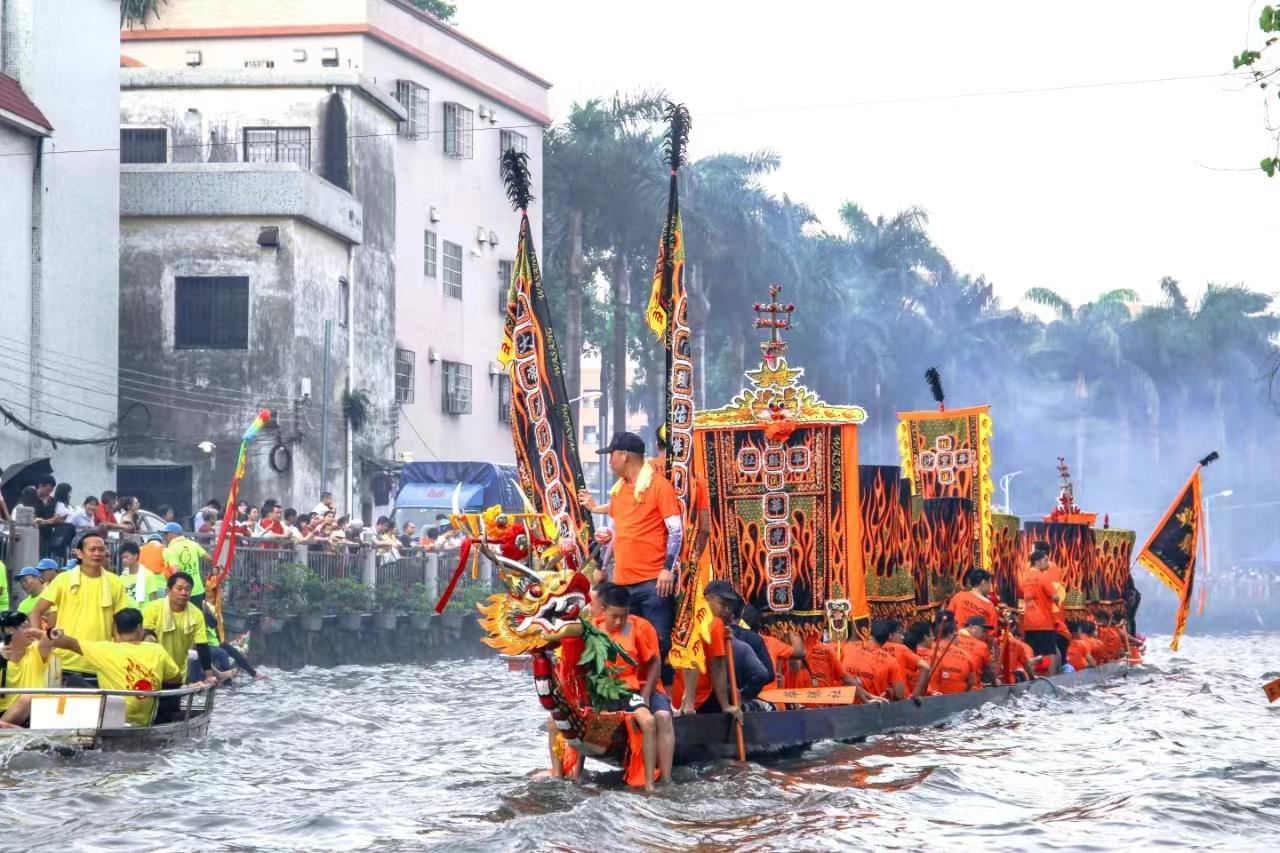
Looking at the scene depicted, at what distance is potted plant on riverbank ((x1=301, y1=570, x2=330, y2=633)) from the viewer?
2823 cm

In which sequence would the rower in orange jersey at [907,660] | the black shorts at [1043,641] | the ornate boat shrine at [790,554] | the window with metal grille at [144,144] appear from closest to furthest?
the ornate boat shrine at [790,554] → the rower in orange jersey at [907,660] → the black shorts at [1043,641] → the window with metal grille at [144,144]

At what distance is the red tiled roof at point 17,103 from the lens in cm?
2791

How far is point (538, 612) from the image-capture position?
1235cm

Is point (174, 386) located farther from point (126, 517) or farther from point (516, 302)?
point (516, 302)

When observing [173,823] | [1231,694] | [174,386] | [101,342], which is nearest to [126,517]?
[101,342]

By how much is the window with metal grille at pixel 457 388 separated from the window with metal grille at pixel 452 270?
169 cm

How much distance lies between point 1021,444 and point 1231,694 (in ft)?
167

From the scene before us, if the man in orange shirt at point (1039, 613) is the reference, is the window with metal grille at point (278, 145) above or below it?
above

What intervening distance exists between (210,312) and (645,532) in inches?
860

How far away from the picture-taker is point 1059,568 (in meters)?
26.6

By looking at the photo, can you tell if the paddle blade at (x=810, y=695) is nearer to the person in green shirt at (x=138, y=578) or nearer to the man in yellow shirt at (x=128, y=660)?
the man in yellow shirt at (x=128, y=660)

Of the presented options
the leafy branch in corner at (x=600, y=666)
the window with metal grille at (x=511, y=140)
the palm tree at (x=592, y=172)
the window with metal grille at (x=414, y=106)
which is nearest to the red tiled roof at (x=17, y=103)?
the window with metal grille at (x=414, y=106)

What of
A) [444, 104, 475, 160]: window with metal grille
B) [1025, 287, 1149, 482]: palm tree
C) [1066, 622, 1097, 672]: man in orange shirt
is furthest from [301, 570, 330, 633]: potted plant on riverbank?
[1025, 287, 1149, 482]: palm tree

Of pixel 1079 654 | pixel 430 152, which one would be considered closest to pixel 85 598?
pixel 1079 654
